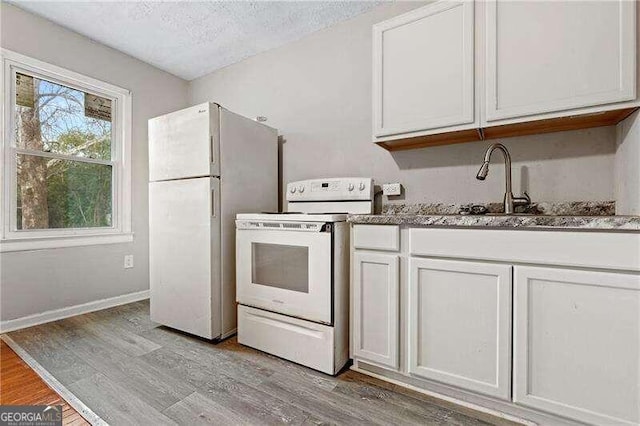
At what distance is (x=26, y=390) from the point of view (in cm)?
150

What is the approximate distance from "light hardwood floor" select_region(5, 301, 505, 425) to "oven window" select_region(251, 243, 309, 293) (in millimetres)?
462

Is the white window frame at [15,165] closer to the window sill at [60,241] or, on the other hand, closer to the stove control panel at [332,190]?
the window sill at [60,241]

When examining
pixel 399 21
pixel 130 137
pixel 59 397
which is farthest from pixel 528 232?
pixel 130 137

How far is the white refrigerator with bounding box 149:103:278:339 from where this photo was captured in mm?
2051

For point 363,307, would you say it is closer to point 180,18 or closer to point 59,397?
point 59,397

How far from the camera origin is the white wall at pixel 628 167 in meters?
1.24

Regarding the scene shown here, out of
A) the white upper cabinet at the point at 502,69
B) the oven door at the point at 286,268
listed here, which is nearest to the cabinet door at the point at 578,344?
the white upper cabinet at the point at 502,69

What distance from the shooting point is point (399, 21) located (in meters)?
1.76

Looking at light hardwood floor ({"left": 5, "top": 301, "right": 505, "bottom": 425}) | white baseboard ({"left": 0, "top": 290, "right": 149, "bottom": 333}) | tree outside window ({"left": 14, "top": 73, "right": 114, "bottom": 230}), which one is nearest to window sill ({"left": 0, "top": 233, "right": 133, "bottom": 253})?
tree outside window ({"left": 14, "top": 73, "right": 114, "bottom": 230})

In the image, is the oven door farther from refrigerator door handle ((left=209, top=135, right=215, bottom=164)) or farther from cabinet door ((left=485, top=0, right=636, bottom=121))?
cabinet door ((left=485, top=0, right=636, bottom=121))

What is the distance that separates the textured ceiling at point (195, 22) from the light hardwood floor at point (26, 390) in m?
2.46

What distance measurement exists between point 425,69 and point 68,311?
3.26 metres

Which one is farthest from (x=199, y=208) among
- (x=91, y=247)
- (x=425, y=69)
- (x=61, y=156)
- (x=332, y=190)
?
(x=425, y=69)

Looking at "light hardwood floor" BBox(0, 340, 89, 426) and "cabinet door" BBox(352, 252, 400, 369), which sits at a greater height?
"cabinet door" BBox(352, 252, 400, 369)
